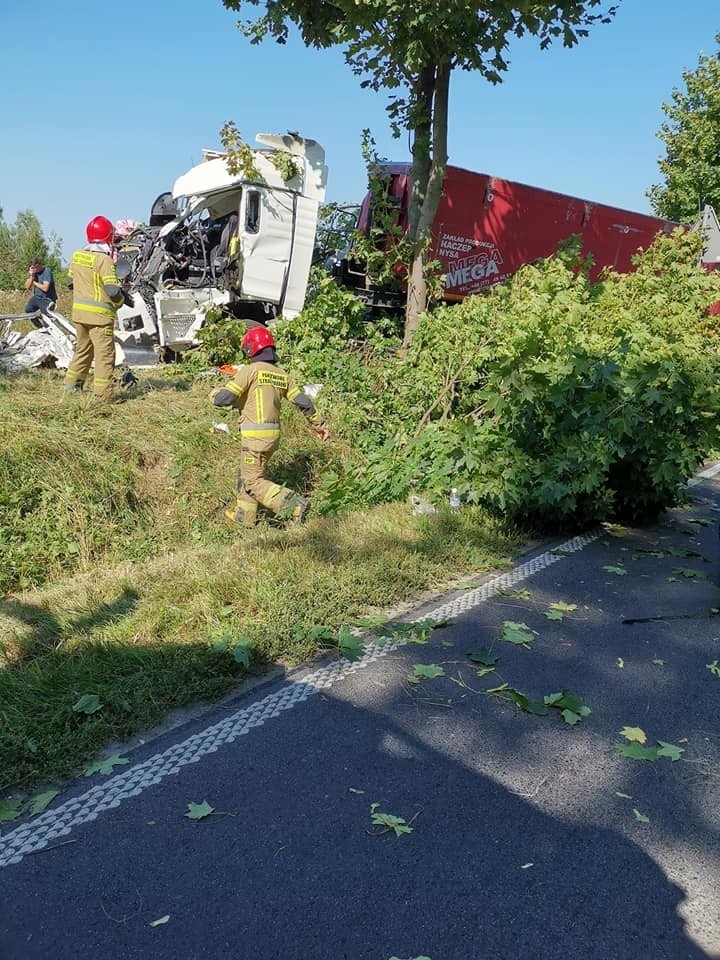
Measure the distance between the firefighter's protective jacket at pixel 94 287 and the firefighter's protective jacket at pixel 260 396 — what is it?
2356mm

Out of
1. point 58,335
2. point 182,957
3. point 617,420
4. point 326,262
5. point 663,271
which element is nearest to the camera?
point 182,957

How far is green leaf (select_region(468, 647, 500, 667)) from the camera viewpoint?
4.58 m

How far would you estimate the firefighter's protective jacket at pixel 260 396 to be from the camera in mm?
7055

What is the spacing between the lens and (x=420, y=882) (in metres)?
2.83

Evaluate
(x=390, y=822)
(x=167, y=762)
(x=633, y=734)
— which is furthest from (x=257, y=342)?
(x=390, y=822)

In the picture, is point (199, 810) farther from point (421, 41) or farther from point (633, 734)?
point (421, 41)

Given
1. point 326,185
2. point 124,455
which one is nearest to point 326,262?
point 326,185

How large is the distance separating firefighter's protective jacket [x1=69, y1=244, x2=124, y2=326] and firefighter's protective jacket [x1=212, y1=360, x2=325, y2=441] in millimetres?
2356

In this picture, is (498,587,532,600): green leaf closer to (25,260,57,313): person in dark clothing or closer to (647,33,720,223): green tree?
(25,260,57,313): person in dark clothing

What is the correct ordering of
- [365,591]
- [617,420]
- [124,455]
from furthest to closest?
[124,455] → [617,420] → [365,591]

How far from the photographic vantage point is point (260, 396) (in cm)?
710

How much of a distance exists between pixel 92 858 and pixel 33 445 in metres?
5.05

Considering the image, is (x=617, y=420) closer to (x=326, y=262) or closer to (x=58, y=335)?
(x=58, y=335)

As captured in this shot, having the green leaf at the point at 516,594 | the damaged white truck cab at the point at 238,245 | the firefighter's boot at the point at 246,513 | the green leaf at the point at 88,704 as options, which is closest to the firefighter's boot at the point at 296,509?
the firefighter's boot at the point at 246,513
